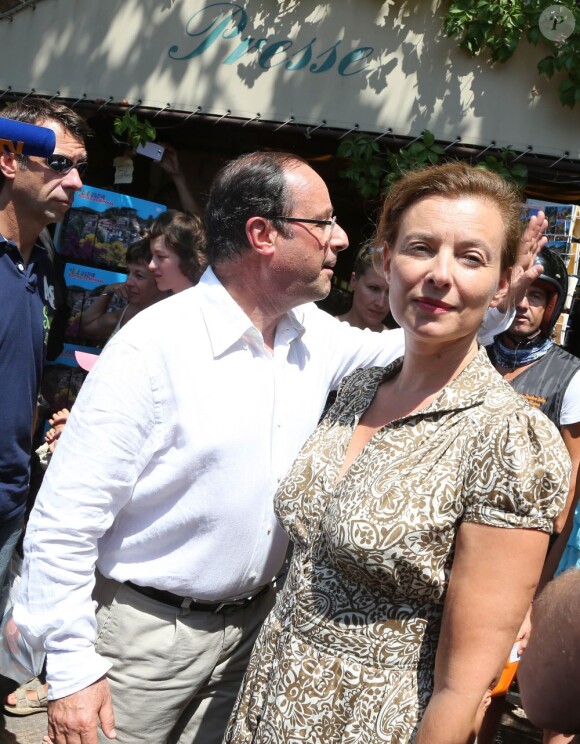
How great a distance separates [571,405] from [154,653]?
83.4 inches

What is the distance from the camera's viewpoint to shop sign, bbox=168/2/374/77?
589cm

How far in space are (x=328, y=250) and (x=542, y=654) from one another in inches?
61.7

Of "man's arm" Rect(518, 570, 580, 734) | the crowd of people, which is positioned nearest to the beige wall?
the crowd of people

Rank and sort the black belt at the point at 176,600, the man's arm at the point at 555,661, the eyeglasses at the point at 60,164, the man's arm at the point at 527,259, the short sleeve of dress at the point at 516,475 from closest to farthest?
the man's arm at the point at 555,661 < the short sleeve of dress at the point at 516,475 < the man's arm at the point at 527,259 < the black belt at the point at 176,600 < the eyeglasses at the point at 60,164

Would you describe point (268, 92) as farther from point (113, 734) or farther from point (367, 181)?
point (113, 734)

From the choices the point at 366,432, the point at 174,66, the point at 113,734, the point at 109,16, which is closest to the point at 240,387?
the point at 366,432

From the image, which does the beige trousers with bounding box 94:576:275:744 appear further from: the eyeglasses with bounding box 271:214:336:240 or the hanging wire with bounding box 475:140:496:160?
the hanging wire with bounding box 475:140:496:160

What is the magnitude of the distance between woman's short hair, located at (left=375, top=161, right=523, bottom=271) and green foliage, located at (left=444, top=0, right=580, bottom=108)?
12.6 feet

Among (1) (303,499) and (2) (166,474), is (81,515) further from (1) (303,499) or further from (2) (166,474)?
(1) (303,499)

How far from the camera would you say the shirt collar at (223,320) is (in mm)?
2162

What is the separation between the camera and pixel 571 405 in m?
3.41

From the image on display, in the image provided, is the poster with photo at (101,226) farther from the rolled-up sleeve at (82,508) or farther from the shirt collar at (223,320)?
the rolled-up sleeve at (82,508)

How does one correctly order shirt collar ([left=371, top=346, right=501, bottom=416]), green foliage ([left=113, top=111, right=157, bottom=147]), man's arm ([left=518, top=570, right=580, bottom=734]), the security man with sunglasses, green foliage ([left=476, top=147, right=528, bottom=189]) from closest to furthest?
man's arm ([left=518, top=570, right=580, bottom=734]) < shirt collar ([left=371, top=346, right=501, bottom=416]) < the security man with sunglasses < green foliage ([left=476, top=147, right=528, bottom=189]) < green foliage ([left=113, top=111, right=157, bottom=147])

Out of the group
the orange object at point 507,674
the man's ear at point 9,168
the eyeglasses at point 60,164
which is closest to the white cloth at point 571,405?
the orange object at point 507,674
